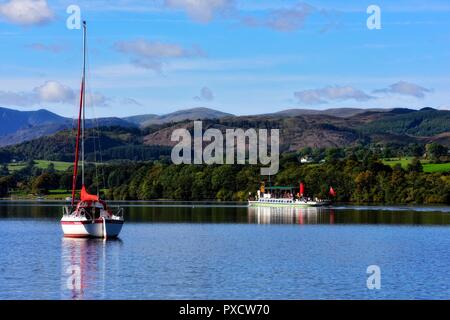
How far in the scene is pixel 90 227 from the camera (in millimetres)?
73500

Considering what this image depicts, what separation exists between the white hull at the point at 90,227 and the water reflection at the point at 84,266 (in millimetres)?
638

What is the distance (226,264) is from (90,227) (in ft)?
69.7

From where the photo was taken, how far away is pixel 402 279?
159 ft

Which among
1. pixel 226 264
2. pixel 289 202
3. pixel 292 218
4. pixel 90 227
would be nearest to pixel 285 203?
pixel 289 202

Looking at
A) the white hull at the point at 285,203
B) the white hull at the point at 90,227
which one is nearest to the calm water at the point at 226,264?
the white hull at the point at 90,227

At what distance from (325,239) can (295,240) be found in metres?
3.13

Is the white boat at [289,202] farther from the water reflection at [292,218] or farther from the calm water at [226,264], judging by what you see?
the calm water at [226,264]

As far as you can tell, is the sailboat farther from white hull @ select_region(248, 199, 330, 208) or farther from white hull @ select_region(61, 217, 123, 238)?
white hull @ select_region(248, 199, 330, 208)

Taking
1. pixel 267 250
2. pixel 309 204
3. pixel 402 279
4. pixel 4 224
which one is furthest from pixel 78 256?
pixel 309 204

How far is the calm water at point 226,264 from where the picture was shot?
43.8 metres

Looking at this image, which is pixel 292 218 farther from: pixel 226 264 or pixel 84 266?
pixel 84 266
